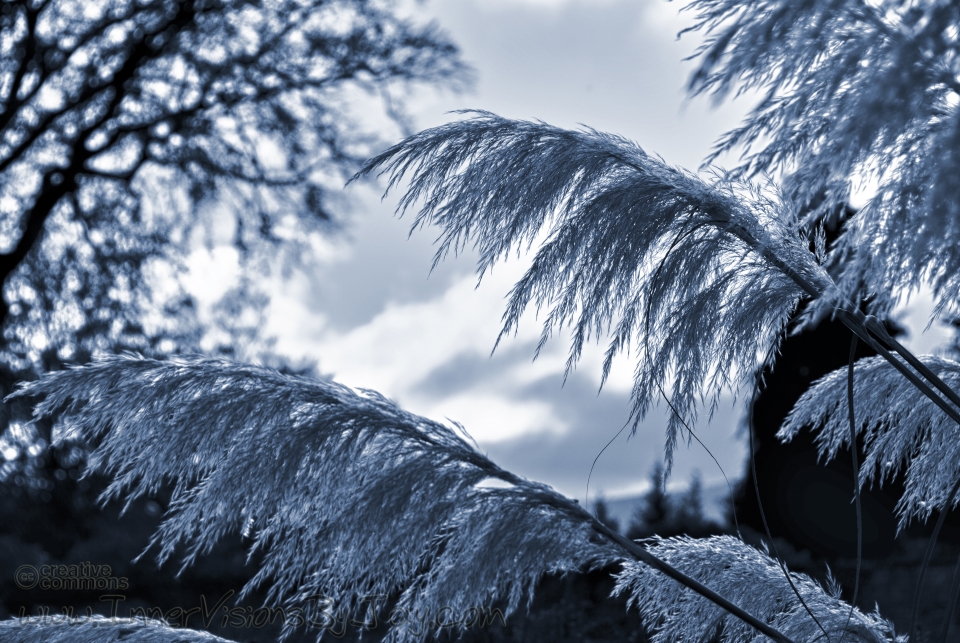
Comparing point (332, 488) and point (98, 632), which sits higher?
point (332, 488)

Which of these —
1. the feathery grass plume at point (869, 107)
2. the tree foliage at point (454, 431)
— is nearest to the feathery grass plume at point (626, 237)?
the tree foliage at point (454, 431)

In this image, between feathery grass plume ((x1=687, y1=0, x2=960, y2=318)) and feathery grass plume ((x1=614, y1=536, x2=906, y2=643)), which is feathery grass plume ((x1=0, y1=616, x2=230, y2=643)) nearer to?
feathery grass plume ((x1=614, y1=536, x2=906, y2=643))

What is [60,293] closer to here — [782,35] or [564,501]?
[564,501]

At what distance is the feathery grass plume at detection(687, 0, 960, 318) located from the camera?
105 cm

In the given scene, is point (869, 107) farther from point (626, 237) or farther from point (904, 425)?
point (904, 425)

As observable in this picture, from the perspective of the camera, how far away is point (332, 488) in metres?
1.76

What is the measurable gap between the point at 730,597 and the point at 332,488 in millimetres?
1232

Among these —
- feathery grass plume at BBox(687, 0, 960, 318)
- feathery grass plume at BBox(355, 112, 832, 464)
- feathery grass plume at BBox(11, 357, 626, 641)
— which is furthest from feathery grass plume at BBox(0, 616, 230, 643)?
feathery grass plume at BBox(687, 0, 960, 318)

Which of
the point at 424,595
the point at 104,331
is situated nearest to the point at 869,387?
the point at 424,595

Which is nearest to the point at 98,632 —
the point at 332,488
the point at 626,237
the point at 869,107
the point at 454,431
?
the point at 332,488

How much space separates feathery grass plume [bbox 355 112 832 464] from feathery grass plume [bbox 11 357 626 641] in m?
0.34

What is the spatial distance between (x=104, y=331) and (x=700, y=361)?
283 inches

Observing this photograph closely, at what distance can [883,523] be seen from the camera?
9.64 metres

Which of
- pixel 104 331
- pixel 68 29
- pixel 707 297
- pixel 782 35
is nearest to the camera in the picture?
pixel 782 35
